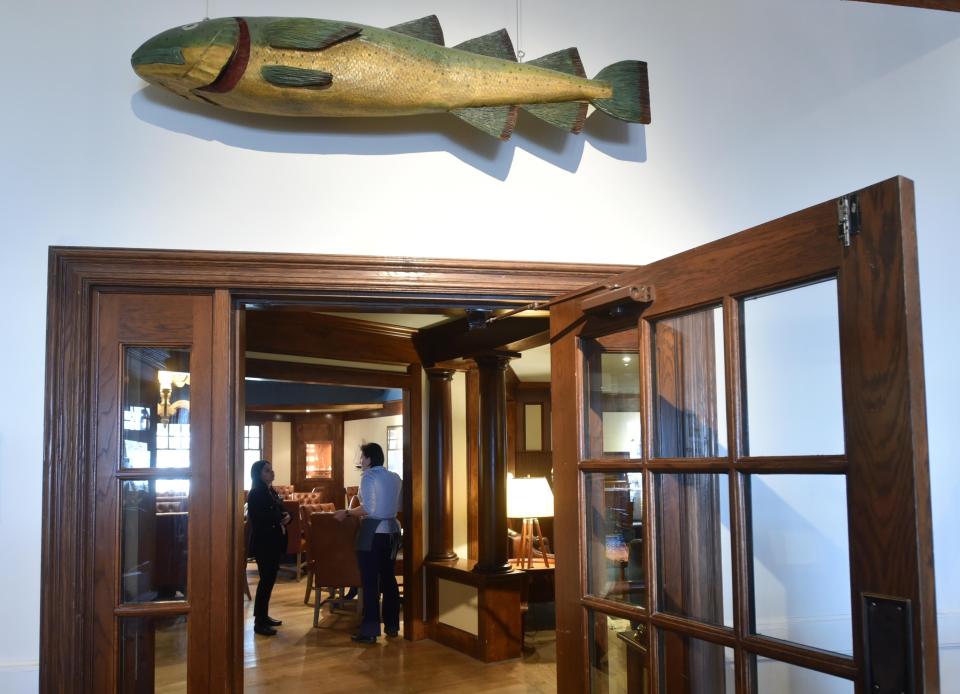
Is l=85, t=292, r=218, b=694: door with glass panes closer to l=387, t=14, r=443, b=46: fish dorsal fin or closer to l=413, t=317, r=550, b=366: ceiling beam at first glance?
l=387, t=14, r=443, b=46: fish dorsal fin

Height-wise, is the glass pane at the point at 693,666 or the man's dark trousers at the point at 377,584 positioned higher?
the glass pane at the point at 693,666

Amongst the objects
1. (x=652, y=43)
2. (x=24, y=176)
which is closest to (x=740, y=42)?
(x=652, y=43)

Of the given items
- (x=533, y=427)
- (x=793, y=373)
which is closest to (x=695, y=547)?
(x=793, y=373)

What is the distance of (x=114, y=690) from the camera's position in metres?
2.30

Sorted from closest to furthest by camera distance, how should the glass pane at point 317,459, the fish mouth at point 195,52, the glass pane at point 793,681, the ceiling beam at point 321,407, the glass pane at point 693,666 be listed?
the glass pane at point 793,681 < the glass pane at point 693,666 < the fish mouth at point 195,52 < the ceiling beam at point 321,407 < the glass pane at point 317,459

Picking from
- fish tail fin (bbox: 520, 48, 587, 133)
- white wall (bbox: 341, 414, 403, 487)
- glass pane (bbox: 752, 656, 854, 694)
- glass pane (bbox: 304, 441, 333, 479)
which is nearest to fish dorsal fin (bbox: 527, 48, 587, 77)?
fish tail fin (bbox: 520, 48, 587, 133)

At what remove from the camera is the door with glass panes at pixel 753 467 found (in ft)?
4.99

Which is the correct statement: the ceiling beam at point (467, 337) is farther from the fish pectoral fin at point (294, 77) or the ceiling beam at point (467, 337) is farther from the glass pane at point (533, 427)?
the fish pectoral fin at point (294, 77)

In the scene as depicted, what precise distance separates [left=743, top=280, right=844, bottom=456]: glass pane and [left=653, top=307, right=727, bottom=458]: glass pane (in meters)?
0.19

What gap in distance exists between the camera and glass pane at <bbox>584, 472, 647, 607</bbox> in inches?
86.7

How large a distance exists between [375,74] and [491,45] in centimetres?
38

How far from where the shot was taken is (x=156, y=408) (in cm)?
239

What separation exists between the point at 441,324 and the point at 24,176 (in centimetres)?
467

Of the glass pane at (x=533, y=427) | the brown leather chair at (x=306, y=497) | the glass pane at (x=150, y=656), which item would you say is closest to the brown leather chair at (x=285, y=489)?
the brown leather chair at (x=306, y=497)
